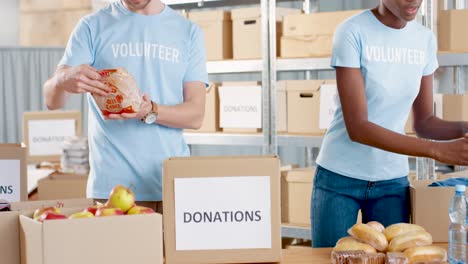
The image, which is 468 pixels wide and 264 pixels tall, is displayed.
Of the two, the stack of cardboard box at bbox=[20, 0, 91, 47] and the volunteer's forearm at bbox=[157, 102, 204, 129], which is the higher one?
the stack of cardboard box at bbox=[20, 0, 91, 47]

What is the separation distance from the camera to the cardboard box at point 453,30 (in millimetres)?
3844

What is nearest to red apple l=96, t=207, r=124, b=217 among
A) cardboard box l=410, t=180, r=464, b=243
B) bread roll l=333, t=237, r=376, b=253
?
bread roll l=333, t=237, r=376, b=253

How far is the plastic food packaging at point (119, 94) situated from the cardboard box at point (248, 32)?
2.27 metres

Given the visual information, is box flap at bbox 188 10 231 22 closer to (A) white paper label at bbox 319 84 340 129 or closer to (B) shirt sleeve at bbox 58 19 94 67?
(A) white paper label at bbox 319 84 340 129

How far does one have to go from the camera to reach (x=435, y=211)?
2.46 meters

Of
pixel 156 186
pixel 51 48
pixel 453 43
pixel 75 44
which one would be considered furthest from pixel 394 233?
pixel 51 48

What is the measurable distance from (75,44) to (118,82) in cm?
28

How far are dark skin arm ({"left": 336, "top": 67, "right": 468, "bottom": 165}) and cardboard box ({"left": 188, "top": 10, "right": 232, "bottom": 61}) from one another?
2140mm

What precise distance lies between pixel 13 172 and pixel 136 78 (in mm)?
720

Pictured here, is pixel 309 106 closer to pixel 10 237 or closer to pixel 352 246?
pixel 352 246

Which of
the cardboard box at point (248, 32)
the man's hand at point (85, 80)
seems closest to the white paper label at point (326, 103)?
the cardboard box at point (248, 32)

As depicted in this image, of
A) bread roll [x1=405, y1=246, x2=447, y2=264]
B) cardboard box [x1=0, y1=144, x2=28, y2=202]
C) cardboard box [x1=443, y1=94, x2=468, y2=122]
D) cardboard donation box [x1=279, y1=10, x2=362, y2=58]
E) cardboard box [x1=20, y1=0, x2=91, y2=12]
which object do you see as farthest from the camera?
cardboard box [x1=20, y1=0, x2=91, y2=12]

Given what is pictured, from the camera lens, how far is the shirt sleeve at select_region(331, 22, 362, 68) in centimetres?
251

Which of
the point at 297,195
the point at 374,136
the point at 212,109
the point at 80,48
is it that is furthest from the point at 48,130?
the point at 374,136
